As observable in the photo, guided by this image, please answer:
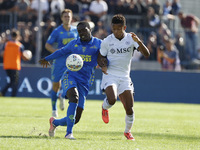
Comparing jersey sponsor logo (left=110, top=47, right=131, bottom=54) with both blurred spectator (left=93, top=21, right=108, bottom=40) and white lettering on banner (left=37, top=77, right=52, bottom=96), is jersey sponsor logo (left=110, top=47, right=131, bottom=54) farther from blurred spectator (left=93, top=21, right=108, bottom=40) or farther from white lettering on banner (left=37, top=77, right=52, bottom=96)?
blurred spectator (left=93, top=21, right=108, bottom=40)

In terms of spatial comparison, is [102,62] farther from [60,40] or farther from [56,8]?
[56,8]

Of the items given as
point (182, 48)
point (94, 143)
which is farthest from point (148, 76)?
point (94, 143)

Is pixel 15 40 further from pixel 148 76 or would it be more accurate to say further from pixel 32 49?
pixel 148 76

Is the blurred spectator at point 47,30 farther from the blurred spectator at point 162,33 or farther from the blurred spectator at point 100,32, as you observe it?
the blurred spectator at point 162,33

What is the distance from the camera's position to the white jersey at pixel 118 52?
8.42 m

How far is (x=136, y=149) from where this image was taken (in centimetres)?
686

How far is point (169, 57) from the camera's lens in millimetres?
20078

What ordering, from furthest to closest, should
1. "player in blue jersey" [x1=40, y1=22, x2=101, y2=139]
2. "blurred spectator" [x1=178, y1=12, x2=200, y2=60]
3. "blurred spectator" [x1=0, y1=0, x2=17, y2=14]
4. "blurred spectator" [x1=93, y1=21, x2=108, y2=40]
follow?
"blurred spectator" [x1=178, y1=12, x2=200, y2=60], "blurred spectator" [x1=0, y1=0, x2=17, y2=14], "blurred spectator" [x1=93, y1=21, x2=108, y2=40], "player in blue jersey" [x1=40, y1=22, x2=101, y2=139]

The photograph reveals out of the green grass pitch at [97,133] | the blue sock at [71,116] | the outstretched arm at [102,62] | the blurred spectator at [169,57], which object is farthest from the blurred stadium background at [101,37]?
the blue sock at [71,116]

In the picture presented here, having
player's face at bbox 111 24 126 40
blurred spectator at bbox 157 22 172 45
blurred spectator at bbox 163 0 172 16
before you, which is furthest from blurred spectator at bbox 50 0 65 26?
player's face at bbox 111 24 126 40

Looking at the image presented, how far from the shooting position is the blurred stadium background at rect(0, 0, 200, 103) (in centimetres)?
1906

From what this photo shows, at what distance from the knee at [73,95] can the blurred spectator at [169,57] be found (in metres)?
12.2

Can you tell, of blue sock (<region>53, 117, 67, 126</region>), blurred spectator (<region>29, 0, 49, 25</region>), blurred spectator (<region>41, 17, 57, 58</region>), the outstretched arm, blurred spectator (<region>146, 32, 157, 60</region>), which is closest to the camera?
blue sock (<region>53, 117, 67, 126</region>)

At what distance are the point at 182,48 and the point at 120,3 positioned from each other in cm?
357
